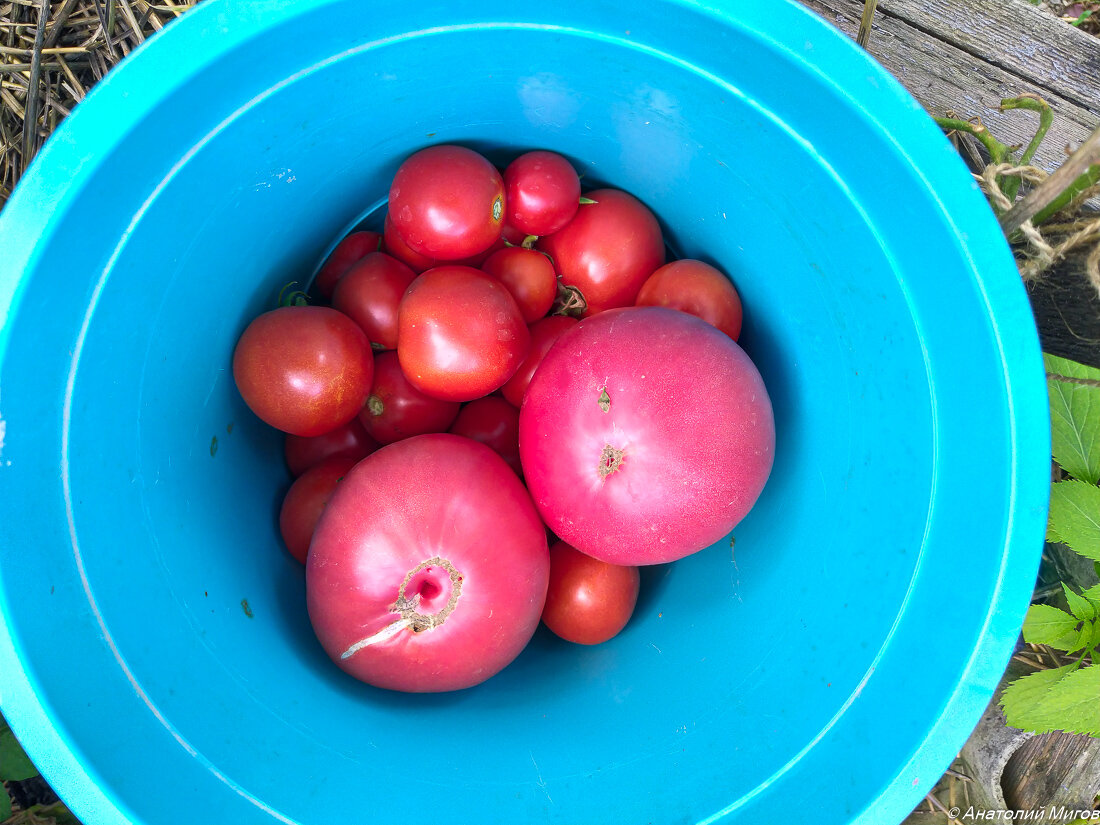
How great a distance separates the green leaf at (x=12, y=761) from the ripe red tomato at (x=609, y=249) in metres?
1.30

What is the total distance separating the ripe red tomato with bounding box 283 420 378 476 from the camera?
134 centimetres

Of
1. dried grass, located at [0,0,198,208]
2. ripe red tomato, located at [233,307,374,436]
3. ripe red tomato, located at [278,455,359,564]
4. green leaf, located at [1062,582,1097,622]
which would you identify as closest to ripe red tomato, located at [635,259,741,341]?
ripe red tomato, located at [233,307,374,436]

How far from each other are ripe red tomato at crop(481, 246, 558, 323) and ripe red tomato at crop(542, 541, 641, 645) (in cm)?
44

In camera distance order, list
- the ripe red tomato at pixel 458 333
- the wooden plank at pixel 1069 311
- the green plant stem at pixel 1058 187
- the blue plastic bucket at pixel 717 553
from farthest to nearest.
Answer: the wooden plank at pixel 1069 311
the ripe red tomato at pixel 458 333
the green plant stem at pixel 1058 187
the blue plastic bucket at pixel 717 553

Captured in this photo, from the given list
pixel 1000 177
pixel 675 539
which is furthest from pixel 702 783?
pixel 1000 177

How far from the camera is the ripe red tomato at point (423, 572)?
105 cm

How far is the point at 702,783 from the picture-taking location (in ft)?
3.41

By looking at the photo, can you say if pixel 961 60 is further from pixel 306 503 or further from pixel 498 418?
pixel 306 503

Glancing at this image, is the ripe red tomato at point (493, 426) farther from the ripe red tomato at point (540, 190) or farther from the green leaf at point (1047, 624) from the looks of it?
the green leaf at point (1047, 624)

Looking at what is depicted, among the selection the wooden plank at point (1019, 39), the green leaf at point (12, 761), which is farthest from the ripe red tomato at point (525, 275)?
the green leaf at point (12, 761)

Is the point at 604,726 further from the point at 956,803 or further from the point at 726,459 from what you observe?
the point at 956,803

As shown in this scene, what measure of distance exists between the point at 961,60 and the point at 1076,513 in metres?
0.85

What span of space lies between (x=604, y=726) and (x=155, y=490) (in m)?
0.76

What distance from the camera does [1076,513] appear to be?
1.21 metres
